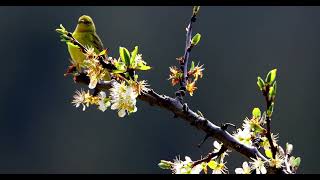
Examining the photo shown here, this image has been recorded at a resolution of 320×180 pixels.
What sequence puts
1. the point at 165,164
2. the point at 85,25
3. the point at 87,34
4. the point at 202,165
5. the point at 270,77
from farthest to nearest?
the point at 85,25 → the point at 87,34 → the point at 165,164 → the point at 202,165 → the point at 270,77

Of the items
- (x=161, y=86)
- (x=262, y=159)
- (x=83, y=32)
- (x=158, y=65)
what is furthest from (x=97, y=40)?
(x=158, y=65)

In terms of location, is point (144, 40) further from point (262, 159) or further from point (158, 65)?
point (262, 159)

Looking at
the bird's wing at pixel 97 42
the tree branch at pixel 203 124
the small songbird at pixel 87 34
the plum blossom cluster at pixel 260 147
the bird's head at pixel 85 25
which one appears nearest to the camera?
the plum blossom cluster at pixel 260 147

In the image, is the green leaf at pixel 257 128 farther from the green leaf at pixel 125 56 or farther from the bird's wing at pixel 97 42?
the bird's wing at pixel 97 42

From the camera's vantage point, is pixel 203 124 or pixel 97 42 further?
pixel 97 42

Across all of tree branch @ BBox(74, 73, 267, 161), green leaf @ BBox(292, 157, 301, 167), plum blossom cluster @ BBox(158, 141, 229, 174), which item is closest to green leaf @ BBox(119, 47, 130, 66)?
tree branch @ BBox(74, 73, 267, 161)

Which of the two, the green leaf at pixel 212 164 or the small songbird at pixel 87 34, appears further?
the small songbird at pixel 87 34

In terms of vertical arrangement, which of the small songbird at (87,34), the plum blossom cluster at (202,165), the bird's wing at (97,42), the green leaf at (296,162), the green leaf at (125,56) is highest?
the small songbird at (87,34)

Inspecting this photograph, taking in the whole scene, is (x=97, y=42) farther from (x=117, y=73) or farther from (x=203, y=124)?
(x=203, y=124)

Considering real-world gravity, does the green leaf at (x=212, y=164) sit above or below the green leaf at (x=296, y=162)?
above

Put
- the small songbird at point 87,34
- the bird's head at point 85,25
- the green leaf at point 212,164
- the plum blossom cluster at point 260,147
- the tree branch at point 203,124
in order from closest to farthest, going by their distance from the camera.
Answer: the plum blossom cluster at point 260,147
the tree branch at point 203,124
the green leaf at point 212,164
the small songbird at point 87,34
the bird's head at point 85,25

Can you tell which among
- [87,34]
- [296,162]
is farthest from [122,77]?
[87,34]

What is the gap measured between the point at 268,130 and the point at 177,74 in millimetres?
492

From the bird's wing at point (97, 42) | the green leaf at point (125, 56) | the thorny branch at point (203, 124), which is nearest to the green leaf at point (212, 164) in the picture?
the thorny branch at point (203, 124)
